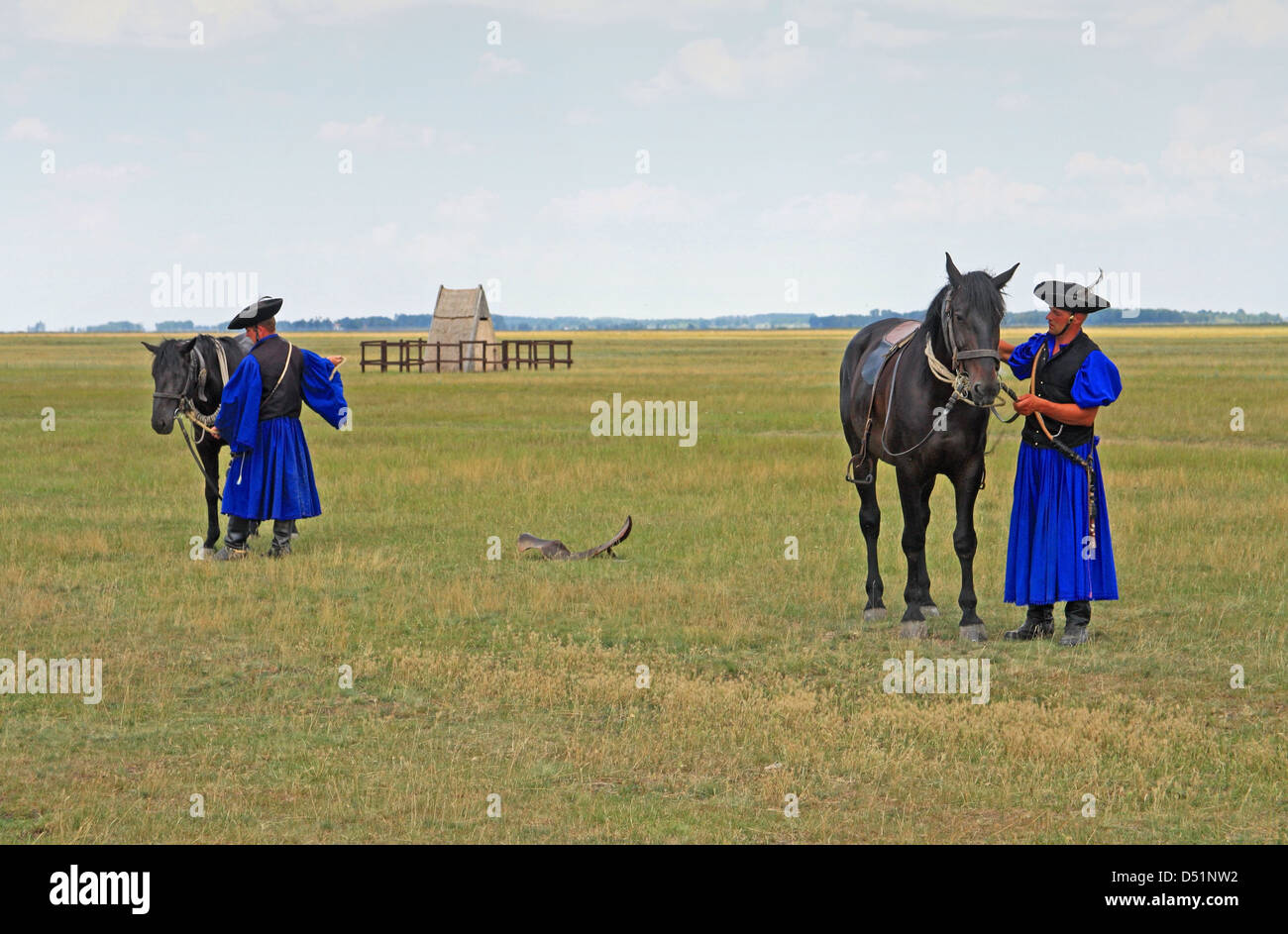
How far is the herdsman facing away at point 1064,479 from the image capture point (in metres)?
9.18

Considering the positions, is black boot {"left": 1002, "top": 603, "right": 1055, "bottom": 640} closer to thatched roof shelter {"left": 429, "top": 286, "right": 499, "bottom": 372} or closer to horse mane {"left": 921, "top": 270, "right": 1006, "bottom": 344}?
horse mane {"left": 921, "top": 270, "right": 1006, "bottom": 344}

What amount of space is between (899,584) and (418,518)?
6406mm

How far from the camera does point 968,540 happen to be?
9.77 metres

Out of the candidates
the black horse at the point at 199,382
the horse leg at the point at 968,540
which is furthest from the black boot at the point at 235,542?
the horse leg at the point at 968,540

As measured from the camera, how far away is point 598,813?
6.14m

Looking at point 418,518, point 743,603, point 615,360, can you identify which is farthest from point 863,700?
point 615,360

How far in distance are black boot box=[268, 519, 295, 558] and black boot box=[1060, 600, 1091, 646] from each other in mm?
7593

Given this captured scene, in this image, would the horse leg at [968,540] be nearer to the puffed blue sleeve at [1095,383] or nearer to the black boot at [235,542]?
the puffed blue sleeve at [1095,383]

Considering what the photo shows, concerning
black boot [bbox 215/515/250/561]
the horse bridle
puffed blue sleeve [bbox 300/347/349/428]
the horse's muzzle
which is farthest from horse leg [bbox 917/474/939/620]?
black boot [bbox 215/515/250/561]

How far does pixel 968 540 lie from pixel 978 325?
178 cm

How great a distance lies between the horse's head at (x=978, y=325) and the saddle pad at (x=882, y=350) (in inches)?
67.4

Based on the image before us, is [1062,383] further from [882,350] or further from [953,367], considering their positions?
[882,350]

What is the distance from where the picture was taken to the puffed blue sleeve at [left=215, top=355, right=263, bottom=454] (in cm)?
1309

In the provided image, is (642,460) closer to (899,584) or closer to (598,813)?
(899,584)
